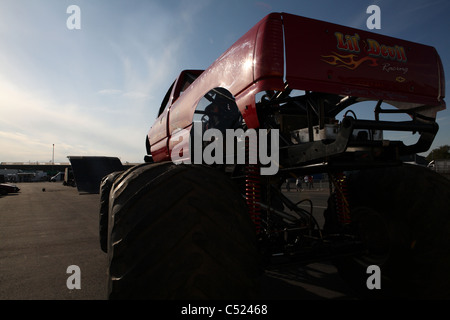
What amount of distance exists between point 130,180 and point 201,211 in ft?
1.70

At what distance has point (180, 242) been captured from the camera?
4.54 feet

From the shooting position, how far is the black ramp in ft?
60.3

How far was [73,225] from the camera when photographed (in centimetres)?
812

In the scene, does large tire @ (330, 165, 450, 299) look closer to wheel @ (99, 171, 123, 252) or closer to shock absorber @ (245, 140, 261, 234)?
shock absorber @ (245, 140, 261, 234)

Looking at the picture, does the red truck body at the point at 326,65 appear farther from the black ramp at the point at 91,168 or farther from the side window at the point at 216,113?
the black ramp at the point at 91,168

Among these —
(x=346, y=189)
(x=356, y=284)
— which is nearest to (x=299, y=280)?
(x=356, y=284)

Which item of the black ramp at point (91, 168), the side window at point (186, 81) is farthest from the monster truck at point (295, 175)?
the black ramp at point (91, 168)

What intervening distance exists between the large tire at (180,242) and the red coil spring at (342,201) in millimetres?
1508

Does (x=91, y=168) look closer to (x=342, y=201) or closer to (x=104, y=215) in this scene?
(x=104, y=215)

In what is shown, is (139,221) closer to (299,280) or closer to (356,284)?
(356,284)

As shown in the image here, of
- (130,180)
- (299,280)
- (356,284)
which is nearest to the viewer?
(130,180)

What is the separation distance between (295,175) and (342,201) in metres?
0.56

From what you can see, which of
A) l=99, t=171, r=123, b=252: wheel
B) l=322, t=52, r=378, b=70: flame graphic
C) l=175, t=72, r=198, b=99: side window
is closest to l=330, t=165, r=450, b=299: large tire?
l=322, t=52, r=378, b=70: flame graphic

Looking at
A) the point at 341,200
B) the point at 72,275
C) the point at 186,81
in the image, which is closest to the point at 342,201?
the point at 341,200
